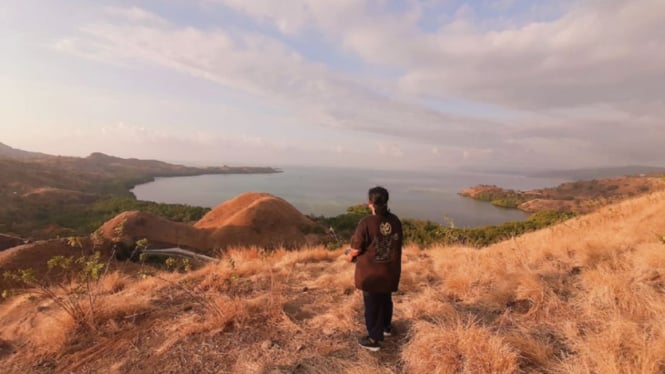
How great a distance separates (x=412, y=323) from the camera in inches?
173

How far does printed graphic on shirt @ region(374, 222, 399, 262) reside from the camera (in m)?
3.70

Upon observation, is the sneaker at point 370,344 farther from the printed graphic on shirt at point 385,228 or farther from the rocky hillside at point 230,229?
the rocky hillside at point 230,229

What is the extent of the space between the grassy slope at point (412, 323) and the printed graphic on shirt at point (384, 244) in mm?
936

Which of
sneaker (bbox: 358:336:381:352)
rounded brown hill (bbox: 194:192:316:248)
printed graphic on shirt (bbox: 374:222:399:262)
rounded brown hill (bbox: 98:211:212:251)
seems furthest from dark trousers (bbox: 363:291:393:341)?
rounded brown hill (bbox: 98:211:212:251)

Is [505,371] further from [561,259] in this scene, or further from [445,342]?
[561,259]

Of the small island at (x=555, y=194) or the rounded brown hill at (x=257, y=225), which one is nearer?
the rounded brown hill at (x=257, y=225)

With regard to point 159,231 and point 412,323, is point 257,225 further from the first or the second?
point 412,323

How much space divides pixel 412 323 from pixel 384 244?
4.63 feet

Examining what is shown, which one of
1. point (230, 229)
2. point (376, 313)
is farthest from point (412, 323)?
point (230, 229)

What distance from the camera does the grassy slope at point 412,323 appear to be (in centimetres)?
323

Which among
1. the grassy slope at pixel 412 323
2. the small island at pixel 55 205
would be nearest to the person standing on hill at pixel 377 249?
the grassy slope at pixel 412 323

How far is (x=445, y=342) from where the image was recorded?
341 centimetres

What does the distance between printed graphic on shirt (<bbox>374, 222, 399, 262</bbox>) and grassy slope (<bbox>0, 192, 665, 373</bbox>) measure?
3.07ft

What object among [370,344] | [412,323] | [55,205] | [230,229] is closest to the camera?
[370,344]
